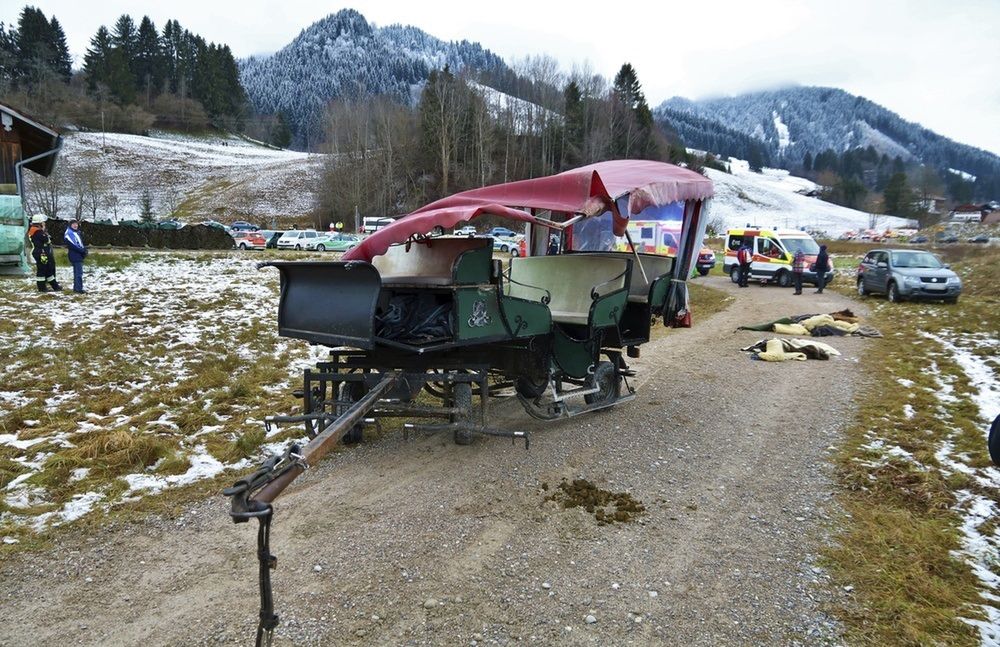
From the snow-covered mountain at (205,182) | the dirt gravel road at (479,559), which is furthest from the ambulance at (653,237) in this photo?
the snow-covered mountain at (205,182)

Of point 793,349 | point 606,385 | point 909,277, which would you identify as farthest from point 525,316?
point 909,277

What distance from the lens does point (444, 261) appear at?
20.2 feet

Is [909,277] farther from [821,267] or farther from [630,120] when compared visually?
[630,120]

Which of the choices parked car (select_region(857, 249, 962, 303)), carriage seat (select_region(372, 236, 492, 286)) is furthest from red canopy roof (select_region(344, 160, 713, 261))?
parked car (select_region(857, 249, 962, 303))

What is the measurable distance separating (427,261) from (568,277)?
2.90 meters

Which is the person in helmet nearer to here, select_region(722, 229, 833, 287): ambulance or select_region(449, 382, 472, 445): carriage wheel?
select_region(449, 382, 472, 445): carriage wheel

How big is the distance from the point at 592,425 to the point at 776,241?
20.0 metres

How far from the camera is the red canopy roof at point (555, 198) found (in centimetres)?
553

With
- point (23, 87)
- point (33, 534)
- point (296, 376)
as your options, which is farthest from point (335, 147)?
point (33, 534)

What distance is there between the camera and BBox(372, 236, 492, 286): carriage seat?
5855 millimetres

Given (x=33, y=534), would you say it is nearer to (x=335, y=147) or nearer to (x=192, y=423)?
(x=192, y=423)

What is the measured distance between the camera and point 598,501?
201 inches

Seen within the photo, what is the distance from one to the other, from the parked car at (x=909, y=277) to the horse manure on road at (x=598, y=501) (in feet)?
54.2

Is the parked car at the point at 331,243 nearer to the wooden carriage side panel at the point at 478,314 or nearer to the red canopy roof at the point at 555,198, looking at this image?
the red canopy roof at the point at 555,198
